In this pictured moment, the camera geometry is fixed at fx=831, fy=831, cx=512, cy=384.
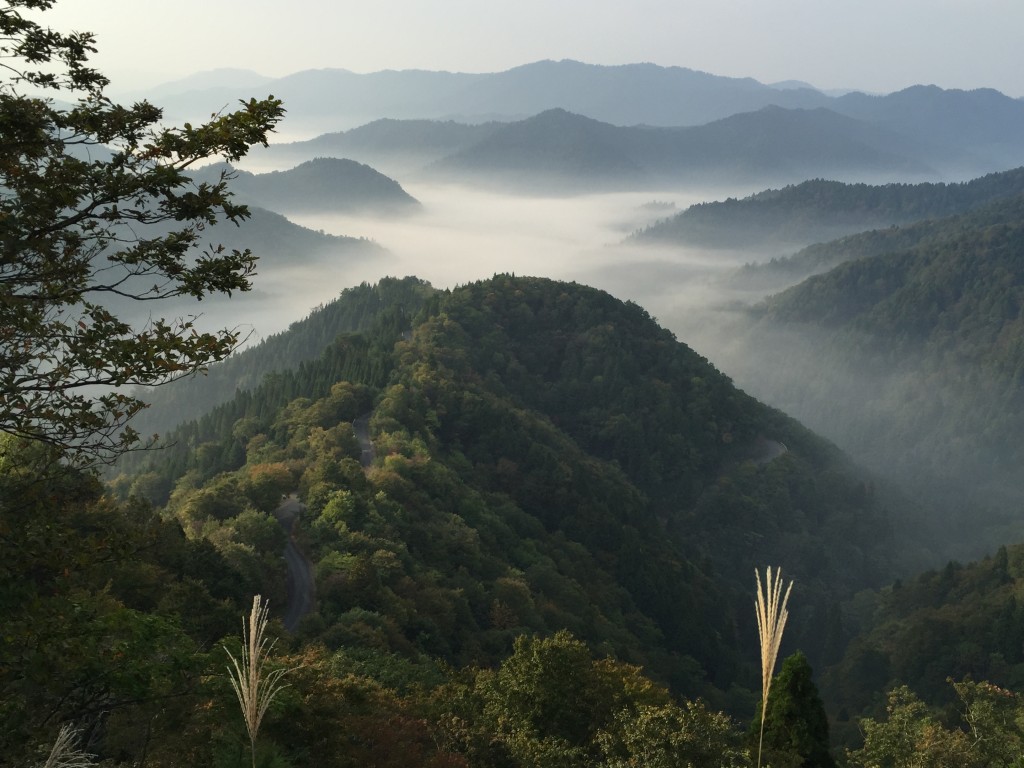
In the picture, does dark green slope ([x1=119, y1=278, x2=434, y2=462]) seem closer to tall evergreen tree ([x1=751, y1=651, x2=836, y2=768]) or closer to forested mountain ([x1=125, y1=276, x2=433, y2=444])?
forested mountain ([x1=125, y1=276, x2=433, y2=444])

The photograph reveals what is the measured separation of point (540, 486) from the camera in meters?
95.4

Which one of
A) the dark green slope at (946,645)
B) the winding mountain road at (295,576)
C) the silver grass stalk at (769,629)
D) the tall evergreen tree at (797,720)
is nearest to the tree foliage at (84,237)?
the silver grass stalk at (769,629)

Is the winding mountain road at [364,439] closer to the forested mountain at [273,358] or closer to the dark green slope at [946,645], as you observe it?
the dark green slope at [946,645]

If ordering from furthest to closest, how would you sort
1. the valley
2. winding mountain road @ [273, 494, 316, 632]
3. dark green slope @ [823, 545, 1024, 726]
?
dark green slope @ [823, 545, 1024, 726], winding mountain road @ [273, 494, 316, 632], the valley

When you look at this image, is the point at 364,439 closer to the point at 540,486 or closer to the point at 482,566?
the point at 540,486

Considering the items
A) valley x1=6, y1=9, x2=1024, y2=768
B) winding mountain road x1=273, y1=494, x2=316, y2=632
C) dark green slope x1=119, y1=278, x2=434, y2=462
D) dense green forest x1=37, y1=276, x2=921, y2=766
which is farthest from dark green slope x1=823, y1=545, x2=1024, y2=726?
dark green slope x1=119, y1=278, x2=434, y2=462

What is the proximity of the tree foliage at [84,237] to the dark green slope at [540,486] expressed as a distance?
30344mm

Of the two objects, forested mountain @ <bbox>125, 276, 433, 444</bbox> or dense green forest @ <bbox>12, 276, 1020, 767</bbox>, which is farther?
forested mountain @ <bbox>125, 276, 433, 444</bbox>

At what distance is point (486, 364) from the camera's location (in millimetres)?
130750

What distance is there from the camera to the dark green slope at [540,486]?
55.8m

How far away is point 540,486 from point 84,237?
280 ft

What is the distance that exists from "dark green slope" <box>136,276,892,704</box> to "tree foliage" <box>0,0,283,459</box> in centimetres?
3034

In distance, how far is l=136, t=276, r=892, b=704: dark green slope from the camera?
55.8 metres

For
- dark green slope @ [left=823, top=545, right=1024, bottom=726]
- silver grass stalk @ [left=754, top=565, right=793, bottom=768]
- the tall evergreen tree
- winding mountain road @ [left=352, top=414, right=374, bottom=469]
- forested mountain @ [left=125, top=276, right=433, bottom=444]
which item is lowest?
dark green slope @ [left=823, top=545, right=1024, bottom=726]
